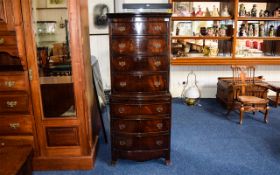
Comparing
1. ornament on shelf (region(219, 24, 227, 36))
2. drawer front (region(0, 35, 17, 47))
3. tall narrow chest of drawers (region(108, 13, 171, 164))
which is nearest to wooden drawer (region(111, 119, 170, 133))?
tall narrow chest of drawers (region(108, 13, 171, 164))

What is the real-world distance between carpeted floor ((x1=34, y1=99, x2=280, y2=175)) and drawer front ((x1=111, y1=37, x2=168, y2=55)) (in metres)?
1.19

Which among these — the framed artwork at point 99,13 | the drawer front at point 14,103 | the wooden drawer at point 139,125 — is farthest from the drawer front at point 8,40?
the framed artwork at point 99,13

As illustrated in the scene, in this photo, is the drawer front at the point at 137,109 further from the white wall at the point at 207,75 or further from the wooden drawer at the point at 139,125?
the white wall at the point at 207,75

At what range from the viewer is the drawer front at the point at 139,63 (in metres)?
2.53

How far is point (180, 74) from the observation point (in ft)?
16.5

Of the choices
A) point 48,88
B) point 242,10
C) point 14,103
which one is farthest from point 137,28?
point 242,10

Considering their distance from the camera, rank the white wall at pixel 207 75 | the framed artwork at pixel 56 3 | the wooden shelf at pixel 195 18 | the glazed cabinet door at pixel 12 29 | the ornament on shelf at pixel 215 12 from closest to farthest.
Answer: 1. the glazed cabinet door at pixel 12 29
2. the framed artwork at pixel 56 3
3. the wooden shelf at pixel 195 18
4. the ornament on shelf at pixel 215 12
5. the white wall at pixel 207 75

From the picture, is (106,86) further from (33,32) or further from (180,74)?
(33,32)

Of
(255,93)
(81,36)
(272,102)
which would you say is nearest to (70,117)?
(81,36)

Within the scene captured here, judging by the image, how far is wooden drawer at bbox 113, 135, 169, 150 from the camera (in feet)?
8.70

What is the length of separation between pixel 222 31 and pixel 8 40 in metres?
3.51

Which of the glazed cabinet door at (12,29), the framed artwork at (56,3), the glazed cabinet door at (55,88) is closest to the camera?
the glazed cabinet door at (12,29)

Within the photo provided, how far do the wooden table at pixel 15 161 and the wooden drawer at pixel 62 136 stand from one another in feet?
0.97

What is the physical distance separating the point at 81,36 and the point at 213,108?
2.93 meters
